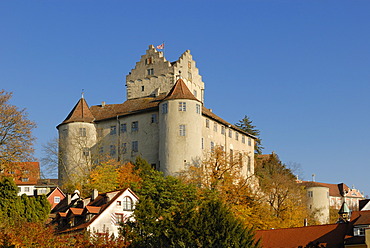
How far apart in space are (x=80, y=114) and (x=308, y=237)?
41.6 meters

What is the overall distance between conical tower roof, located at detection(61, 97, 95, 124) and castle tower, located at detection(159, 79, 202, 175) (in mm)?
11423

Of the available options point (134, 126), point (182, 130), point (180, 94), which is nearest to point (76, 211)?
point (182, 130)

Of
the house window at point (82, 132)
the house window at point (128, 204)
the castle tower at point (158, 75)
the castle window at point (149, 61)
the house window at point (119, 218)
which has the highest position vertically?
the castle window at point (149, 61)

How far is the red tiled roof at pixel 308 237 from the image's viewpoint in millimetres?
49344

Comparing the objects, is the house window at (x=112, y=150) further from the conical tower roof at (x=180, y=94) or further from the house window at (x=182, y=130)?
the house window at (x=182, y=130)

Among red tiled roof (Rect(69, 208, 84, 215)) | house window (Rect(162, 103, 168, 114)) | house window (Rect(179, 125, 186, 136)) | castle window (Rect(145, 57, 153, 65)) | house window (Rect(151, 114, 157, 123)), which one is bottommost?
red tiled roof (Rect(69, 208, 84, 215))

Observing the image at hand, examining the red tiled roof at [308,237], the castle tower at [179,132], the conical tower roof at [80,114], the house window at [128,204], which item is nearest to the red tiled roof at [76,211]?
the house window at [128,204]

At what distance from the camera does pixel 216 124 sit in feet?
275

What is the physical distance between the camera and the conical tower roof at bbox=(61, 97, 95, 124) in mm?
83812

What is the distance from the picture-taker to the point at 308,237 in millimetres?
50594

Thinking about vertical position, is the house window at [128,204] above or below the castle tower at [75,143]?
below

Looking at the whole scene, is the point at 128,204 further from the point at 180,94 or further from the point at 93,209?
the point at 180,94

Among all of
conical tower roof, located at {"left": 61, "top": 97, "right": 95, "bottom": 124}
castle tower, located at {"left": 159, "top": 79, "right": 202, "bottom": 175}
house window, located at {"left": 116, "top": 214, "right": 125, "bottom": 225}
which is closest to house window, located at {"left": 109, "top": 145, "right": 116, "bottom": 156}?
conical tower roof, located at {"left": 61, "top": 97, "right": 95, "bottom": 124}

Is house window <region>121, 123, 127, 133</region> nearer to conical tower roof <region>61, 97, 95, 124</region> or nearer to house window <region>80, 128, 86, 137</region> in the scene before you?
conical tower roof <region>61, 97, 95, 124</region>
